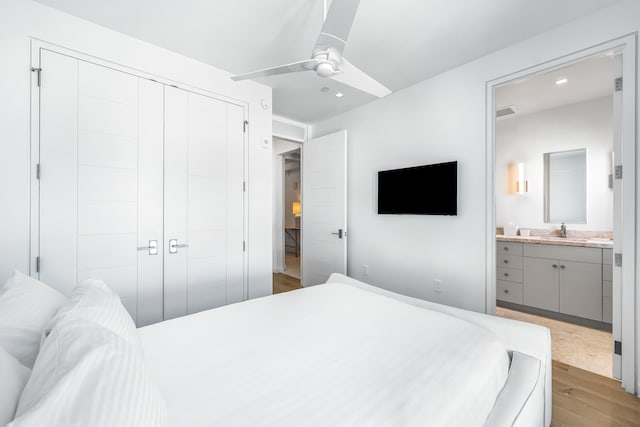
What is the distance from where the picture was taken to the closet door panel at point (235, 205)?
2824 millimetres

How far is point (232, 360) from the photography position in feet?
3.61

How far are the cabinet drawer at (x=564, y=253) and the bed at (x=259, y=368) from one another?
7.05 ft

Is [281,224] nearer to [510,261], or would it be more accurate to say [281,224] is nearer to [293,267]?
[293,267]

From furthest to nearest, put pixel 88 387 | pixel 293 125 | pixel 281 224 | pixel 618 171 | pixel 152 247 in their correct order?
1. pixel 281 224
2. pixel 293 125
3. pixel 152 247
4. pixel 618 171
5. pixel 88 387

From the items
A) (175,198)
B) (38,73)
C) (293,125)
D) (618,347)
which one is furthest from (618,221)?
(38,73)

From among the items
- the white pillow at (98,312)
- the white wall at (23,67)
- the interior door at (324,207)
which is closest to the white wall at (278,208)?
the interior door at (324,207)

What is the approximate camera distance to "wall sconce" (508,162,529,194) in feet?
12.4

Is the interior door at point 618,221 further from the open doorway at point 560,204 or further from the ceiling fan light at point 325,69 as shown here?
the ceiling fan light at point 325,69

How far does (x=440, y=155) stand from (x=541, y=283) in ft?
6.58

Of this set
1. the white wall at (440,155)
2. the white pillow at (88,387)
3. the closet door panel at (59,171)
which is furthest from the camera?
the white wall at (440,155)

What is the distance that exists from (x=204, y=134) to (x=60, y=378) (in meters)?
2.47

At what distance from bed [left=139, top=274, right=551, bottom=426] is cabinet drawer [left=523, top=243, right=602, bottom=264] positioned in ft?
7.12

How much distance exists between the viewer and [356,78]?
184cm

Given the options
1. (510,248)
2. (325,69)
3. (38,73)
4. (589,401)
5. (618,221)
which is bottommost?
(589,401)
